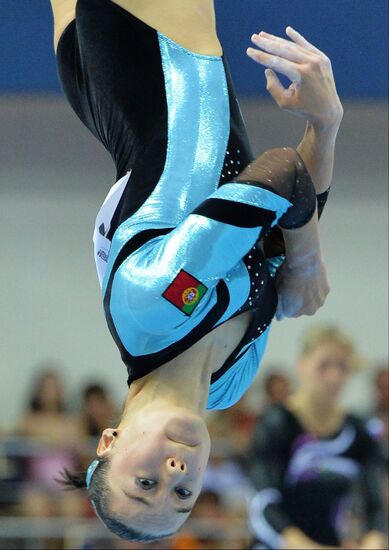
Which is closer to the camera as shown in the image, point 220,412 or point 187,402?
point 187,402

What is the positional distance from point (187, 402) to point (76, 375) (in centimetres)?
309

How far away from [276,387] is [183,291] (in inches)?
97.3

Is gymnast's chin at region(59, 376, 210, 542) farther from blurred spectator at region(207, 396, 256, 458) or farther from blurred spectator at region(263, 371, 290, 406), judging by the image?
blurred spectator at region(263, 371, 290, 406)

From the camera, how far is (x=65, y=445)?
3.92 m

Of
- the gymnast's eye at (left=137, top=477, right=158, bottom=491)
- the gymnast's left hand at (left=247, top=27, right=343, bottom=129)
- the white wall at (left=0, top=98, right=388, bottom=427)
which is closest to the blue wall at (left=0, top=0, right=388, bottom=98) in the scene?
the gymnast's left hand at (left=247, top=27, right=343, bottom=129)

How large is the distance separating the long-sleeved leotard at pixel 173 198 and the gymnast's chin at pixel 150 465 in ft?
0.27

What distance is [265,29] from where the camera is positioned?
2.69m

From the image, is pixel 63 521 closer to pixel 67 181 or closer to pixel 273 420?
pixel 273 420

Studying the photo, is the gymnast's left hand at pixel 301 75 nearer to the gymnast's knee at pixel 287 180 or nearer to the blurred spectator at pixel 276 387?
the gymnast's knee at pixel 287 180

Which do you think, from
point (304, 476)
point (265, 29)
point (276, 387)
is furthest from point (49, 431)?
point (265, 29)

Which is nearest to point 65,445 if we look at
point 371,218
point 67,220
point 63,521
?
point 63,521

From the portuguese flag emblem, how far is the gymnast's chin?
18 centimetres

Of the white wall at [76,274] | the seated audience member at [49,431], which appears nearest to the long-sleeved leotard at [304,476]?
the seated audience member at [49,431]

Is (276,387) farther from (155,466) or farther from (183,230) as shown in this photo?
(183,230)
